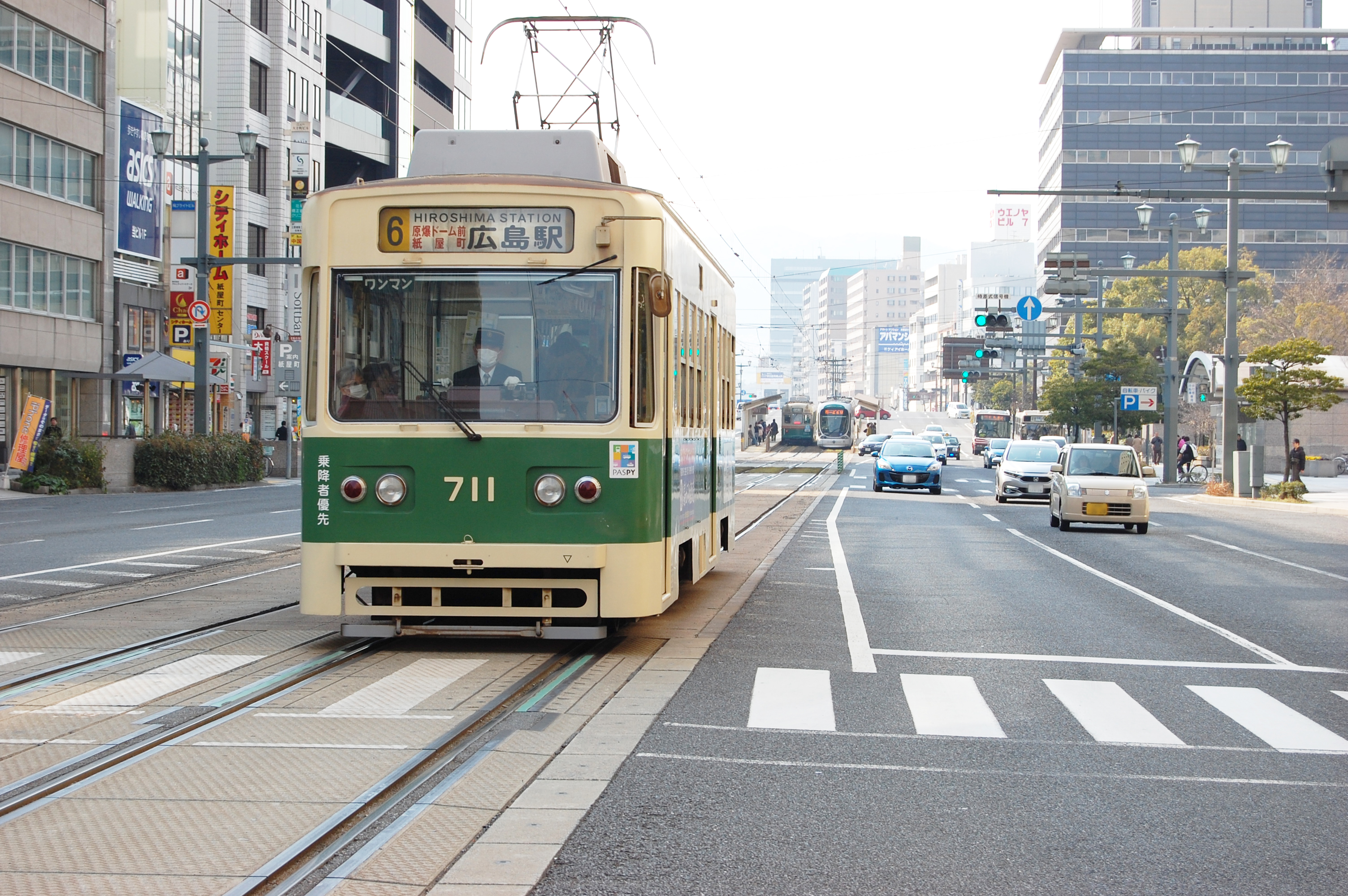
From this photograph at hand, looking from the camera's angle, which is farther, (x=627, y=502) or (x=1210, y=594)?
(x=1210, y=594)

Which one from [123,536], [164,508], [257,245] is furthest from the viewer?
[257,245]

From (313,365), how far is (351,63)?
195ft

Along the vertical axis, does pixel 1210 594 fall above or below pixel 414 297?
below

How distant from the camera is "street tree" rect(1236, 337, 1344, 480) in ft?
130

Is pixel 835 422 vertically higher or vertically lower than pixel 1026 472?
higher

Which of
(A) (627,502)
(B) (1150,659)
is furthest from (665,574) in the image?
(B) (1150,659)

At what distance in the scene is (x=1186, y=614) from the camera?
43.3 ft

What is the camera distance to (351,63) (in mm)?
65125

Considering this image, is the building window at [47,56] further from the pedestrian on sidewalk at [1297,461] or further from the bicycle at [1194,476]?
the bicycle at [1194,476]

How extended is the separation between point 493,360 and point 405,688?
90.7 inches

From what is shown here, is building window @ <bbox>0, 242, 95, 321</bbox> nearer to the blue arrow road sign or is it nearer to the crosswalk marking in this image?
the crosswalk marking

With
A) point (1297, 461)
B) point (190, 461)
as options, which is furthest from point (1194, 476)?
point (190, 461)

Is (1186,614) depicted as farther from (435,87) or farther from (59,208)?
(435,87)

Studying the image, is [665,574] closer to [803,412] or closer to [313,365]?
[313,365]
